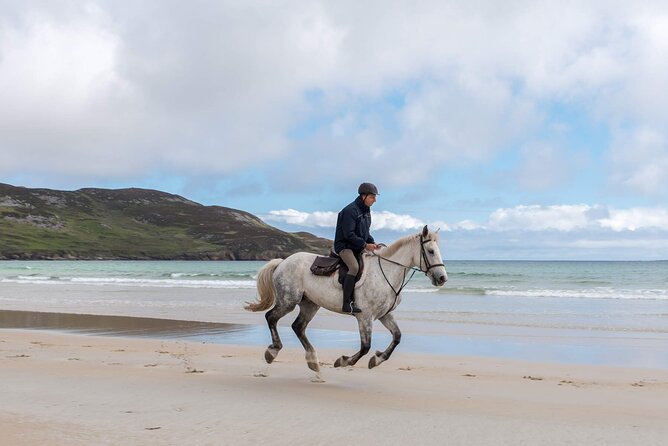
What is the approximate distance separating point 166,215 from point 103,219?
67.4 ft

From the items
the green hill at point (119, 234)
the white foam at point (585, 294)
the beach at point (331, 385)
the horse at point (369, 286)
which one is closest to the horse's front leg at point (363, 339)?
the horse at point (369, 286)

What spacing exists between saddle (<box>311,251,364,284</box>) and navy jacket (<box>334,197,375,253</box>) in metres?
0.14

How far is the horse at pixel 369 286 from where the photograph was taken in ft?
27.5

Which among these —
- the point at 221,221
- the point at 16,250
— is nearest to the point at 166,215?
the point at 221,221

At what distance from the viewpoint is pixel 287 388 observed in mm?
8281

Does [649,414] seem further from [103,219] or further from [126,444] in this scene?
[103,219]

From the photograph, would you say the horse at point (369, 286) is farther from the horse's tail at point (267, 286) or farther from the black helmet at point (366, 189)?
the black helmet at point (366, 189)

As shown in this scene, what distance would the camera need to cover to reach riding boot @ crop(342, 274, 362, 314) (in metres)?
8.50

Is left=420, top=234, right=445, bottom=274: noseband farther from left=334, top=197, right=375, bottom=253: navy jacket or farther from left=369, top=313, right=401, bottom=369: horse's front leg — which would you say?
left=369, top=313, right=401, bottom=369: horse's front leg

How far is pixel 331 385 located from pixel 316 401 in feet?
4.30

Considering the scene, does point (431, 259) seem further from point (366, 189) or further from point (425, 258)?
point (366, 189)

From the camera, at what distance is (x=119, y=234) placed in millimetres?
169500

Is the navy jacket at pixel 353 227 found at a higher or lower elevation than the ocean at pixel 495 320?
higher

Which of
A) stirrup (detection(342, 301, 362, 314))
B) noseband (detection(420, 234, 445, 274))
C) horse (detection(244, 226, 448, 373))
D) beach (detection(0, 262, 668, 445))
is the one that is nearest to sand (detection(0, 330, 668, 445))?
beach (detection(0, 262, 668, 445))
